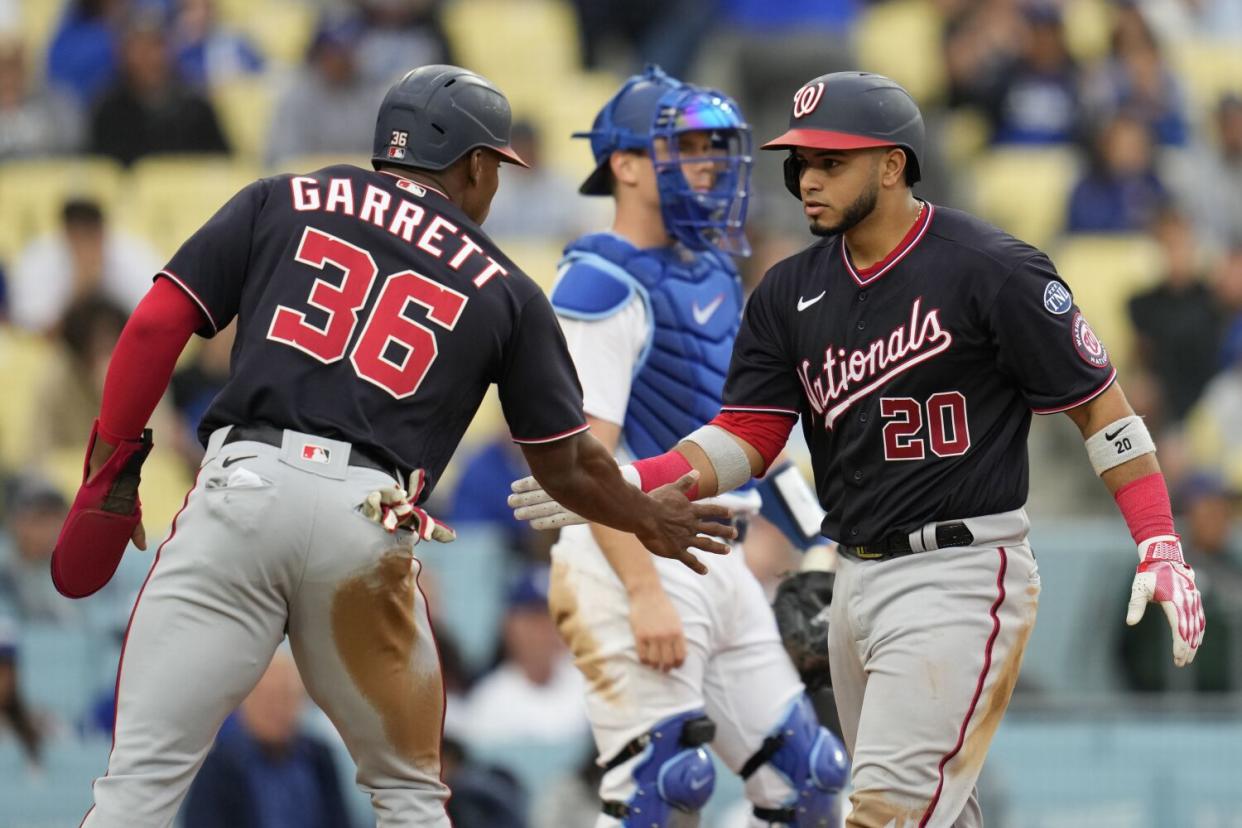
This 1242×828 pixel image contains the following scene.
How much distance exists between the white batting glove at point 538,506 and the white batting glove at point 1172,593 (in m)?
1.37

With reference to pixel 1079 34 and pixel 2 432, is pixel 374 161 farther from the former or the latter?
pixel 1079 34

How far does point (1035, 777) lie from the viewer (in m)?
8.95

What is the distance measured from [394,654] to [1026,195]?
9985 mm

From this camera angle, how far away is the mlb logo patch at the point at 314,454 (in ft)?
15.9

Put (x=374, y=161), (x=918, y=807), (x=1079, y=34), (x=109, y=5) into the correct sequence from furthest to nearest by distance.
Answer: (x=1079, y=34) → (x=109, y=5) → (x=374, y=161) → (x=918, y=807)

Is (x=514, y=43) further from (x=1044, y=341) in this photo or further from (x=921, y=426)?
(x=1044, y=341)

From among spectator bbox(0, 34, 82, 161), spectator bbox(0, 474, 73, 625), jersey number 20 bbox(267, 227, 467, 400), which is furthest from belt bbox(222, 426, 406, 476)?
spectator bbox(0, 34, 82, 161)

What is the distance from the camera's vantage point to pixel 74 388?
1066cm

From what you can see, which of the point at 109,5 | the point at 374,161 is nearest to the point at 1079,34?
the point at 109,5

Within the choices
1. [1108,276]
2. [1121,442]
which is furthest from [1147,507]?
[1108,276]

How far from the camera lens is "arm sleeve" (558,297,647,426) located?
6.05 m

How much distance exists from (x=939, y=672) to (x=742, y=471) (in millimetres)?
891

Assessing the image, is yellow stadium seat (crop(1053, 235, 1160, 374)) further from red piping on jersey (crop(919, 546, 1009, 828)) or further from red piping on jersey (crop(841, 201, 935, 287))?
red piping on jersey (crop(919, 546, 1009, 828))

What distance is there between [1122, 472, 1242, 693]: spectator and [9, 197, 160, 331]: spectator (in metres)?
5.88
